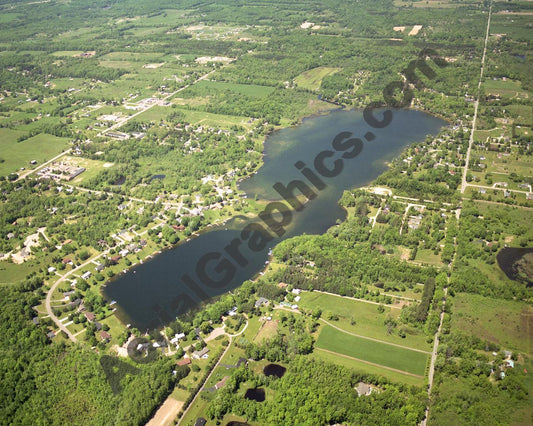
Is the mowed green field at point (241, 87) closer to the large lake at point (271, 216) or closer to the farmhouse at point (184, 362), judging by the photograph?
the large lake at point (271, 216)

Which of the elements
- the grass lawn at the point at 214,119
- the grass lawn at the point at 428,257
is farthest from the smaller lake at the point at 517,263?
the grass lawn at the point at 214,119

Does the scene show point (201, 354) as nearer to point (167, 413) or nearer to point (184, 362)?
point (184, 362)

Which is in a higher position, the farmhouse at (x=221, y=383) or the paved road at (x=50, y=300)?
the farmhouse at (x=221, y=383)

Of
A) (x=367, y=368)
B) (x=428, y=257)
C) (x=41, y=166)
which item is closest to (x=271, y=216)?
(x=428, y=257)

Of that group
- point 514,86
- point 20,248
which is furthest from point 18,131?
point 514,86

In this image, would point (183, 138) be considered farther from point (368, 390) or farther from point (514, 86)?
point (514, 86)

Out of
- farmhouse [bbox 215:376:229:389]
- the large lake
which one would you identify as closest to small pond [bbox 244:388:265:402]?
farmhouse [bbox 215:376:229:389]
